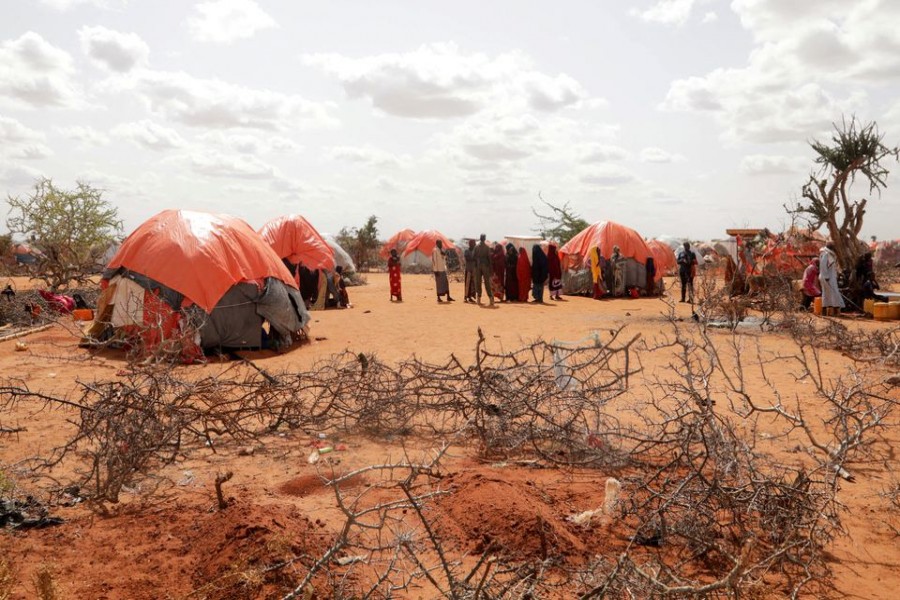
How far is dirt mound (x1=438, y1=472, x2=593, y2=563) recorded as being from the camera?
369 centimetres

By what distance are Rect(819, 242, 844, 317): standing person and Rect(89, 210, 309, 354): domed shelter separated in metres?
10.6

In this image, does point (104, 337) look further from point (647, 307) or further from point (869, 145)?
point (869, 145)

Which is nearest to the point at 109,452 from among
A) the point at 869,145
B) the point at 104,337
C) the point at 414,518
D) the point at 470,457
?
the point at 414,518

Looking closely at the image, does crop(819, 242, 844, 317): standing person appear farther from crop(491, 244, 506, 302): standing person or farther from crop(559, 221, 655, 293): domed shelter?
crop(491, 244, 506, 302): standing person

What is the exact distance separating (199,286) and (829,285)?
1237 centimetres

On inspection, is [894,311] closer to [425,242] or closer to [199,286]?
[199,286]

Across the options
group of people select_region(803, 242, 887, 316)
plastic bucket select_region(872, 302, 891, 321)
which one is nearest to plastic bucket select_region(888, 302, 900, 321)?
plastic bucket select_region(872, 302, 891, 321)

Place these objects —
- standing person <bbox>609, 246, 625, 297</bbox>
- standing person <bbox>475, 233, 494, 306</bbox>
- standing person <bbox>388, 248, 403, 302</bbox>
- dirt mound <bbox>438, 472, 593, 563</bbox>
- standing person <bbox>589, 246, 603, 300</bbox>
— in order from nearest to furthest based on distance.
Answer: dirt mound <bbox>438, 472, 593, 563</bbox> < standing person <bbox>475, 233, 494, 306</bbox> < standing person <bbox>388, 248, 403, 302</bbox> < standing person <bbox>589, 246, 603, 300</bbox> < standing person <bbox>609, 246, 625, 297</bbox>

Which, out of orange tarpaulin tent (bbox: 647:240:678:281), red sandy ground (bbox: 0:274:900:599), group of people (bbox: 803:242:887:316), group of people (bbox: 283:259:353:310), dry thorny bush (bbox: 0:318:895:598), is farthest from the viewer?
orange tarpaulin tent (bbox: 647:240:678:281)

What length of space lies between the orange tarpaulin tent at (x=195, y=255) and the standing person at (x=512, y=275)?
8298 millimetres

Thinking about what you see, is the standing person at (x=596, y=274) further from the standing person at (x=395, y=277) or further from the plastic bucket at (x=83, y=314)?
the plastic bucket at (x=83, y=314)

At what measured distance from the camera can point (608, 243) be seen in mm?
20922

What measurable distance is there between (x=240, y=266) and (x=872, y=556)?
31.0 ft

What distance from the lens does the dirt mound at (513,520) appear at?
12.1 ft
